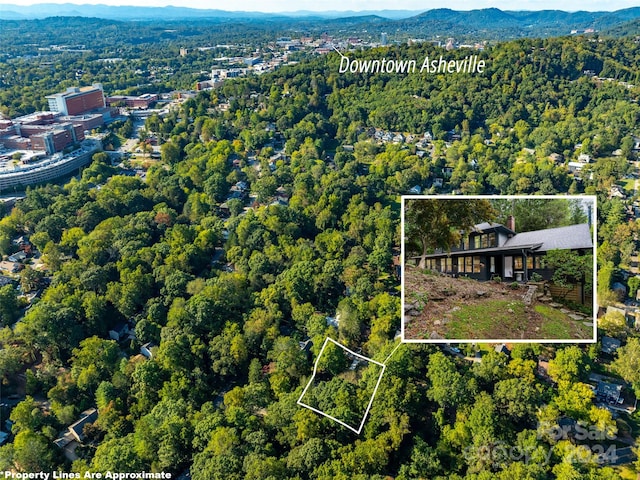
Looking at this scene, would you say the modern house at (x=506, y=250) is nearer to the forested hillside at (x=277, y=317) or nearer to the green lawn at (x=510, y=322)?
the green lawn at (x=510, y=322)

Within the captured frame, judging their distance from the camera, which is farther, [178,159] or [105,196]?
[178,159]

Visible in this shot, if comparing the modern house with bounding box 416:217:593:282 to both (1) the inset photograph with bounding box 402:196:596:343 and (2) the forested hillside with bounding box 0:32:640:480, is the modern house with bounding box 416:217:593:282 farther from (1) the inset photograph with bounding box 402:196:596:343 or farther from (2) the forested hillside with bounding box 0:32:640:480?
(2) the forested hillside with bounding box 0:32:640:480

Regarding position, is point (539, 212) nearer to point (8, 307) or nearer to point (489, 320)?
point (489, 320)

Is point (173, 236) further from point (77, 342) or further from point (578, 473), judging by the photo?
point (578, 473)

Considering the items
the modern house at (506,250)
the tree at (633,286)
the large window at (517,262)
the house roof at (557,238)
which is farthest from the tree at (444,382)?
the tree at (633,286)

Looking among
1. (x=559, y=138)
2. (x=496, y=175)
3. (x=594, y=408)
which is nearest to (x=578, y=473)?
(x=594, y=408)
